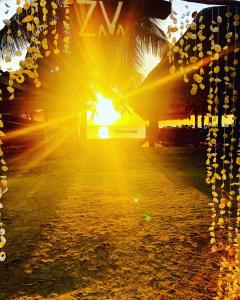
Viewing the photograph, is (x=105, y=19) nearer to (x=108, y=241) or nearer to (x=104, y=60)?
(x=108, y=241)

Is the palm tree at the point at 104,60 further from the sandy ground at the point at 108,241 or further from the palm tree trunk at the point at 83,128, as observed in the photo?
the palm tree trunk at the point at 83,128

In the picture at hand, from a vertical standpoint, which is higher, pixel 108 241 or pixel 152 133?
pixel 152 133

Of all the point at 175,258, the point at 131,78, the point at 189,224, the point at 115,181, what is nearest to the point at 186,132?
the point at 131,78

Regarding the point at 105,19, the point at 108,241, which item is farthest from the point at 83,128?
the point at 105,19

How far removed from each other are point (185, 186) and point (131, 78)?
598 cm

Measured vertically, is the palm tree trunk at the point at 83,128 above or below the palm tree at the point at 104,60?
below

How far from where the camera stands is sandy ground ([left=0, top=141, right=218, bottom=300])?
267 cm

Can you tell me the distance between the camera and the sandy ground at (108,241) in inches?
105

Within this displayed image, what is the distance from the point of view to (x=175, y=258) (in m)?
3.20

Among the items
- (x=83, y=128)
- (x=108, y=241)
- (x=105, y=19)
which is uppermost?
(x=105, y=19)

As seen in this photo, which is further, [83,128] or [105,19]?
[83,128]

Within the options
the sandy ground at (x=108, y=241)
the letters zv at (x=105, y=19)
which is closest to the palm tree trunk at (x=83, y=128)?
the sandy ground at (x=108, y=241)

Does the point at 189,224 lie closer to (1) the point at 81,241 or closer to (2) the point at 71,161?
(1) the point at 81,241

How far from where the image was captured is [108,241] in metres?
3.64
